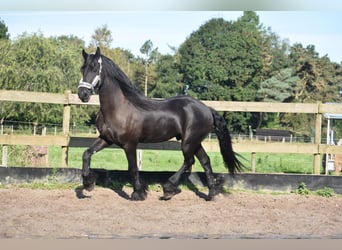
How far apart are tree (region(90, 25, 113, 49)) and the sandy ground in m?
24.4

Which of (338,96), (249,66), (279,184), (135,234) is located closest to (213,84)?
(249,66)

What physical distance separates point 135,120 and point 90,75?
80 centimetres

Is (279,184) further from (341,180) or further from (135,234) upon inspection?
(135,234)

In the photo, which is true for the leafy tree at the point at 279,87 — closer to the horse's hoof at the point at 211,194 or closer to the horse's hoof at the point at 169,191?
the horse's hoof at the point at 211,194

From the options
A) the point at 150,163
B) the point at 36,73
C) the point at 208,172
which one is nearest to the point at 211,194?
the point at 208,172

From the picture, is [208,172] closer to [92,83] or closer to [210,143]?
[210,143]

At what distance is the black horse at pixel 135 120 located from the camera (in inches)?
231

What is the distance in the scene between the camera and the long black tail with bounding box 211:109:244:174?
6512 millimetres

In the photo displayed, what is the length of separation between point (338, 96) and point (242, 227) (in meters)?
43.0

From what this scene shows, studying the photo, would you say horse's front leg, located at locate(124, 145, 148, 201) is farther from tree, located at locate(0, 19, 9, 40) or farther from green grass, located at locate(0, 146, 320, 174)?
tree, located at locate(0, 19, 9, 40)

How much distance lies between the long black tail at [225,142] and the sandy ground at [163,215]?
436 mm

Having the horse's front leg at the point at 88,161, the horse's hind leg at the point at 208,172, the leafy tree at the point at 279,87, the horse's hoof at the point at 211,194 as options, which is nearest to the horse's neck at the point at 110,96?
the horse's front leg at the point at 88,161

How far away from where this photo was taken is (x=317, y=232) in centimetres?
440

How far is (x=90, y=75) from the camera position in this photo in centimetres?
576
